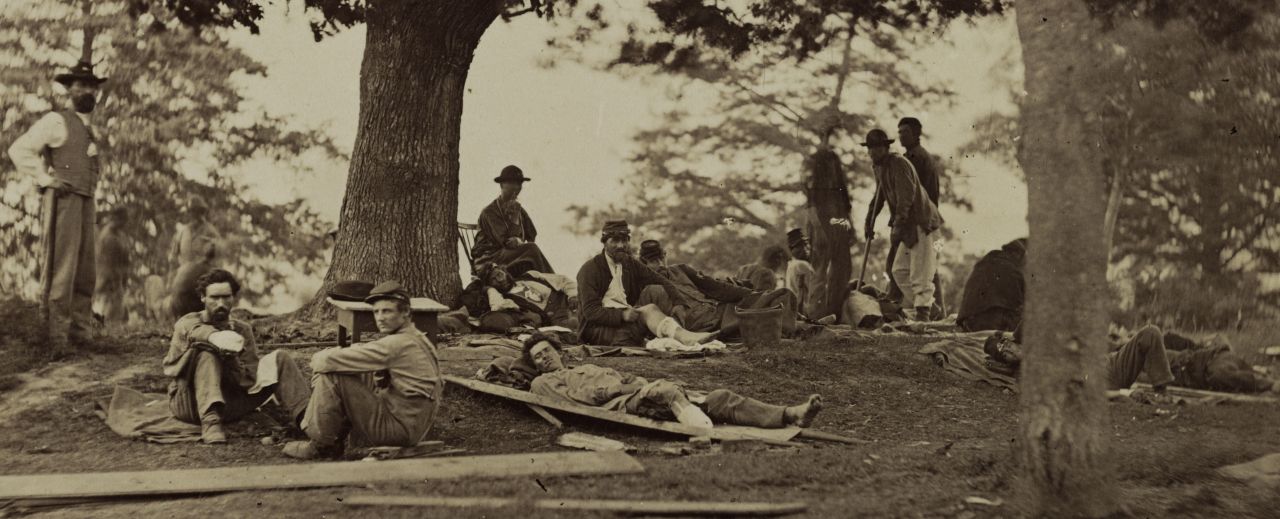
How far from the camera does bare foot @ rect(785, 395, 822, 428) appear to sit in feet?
24.1

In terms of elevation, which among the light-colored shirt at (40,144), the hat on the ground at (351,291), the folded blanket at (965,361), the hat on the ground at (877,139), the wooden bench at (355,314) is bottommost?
the folded blanket at (965,361)

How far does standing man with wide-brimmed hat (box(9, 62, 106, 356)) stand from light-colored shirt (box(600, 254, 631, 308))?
450cm

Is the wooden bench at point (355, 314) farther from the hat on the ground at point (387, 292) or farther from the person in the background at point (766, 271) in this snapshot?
the person in the background at point (766, 271)

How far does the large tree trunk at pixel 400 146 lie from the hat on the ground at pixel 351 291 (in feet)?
9.53

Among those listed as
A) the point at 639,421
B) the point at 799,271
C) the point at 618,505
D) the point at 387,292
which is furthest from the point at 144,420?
the point at 799,271

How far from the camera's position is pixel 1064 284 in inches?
190

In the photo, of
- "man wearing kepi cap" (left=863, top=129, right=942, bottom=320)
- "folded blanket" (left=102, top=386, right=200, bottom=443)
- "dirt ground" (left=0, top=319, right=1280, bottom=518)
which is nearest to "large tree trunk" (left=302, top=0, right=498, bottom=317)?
"dirt ground" (left=0, top=319, right=1280, bottom=518)

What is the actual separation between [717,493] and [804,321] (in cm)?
685

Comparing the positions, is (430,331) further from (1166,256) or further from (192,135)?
(1166,256)

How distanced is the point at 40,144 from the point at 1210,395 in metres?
9.72

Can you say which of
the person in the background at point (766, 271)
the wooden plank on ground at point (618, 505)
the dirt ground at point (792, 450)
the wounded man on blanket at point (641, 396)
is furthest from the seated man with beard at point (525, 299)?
the wooden plank on ground at point (618, 505)

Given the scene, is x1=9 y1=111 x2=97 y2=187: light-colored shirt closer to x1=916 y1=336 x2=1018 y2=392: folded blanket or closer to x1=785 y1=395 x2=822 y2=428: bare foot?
x1=785 y1=395 x2=822 y2=428: bare foot

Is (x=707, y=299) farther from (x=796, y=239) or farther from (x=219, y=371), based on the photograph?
(x=219, y=371)

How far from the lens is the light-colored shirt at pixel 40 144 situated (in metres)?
9.61
